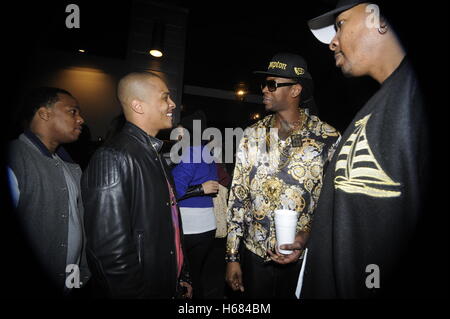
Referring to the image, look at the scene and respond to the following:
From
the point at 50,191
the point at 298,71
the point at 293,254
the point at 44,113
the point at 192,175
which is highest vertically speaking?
the point at 298,71

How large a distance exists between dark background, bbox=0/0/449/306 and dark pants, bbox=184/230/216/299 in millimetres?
1651

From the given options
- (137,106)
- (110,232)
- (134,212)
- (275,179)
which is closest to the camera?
(110,232)

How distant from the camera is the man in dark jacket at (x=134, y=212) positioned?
4.58ft

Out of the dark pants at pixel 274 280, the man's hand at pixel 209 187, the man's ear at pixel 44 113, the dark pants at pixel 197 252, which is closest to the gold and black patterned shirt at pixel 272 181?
the dark pants at pixel 274 280

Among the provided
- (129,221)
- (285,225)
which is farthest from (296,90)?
(129,221)

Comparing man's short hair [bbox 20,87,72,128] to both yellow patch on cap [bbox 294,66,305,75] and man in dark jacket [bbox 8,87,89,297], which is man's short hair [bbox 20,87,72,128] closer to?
man in dark jacket [bbox 8,87,89,297]

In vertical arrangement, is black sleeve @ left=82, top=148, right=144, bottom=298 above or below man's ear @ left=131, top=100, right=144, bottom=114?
below

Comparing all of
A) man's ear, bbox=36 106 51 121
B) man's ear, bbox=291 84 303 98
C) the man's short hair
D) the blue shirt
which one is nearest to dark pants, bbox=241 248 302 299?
the blue shirt

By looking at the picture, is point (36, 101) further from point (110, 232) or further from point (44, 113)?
point (110, 232)

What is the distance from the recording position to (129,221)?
4.91ft

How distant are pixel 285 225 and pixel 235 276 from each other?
0.85m

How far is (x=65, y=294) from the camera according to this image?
190 centimetres

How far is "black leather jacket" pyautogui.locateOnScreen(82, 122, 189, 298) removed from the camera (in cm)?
139
